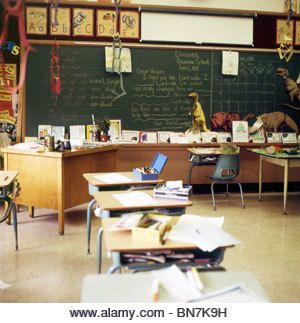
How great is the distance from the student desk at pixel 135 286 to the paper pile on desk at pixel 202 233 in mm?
370

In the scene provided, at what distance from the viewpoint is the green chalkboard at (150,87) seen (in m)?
6.29

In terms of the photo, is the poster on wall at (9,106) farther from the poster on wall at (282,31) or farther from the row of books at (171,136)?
the poster on wall at (282,31)

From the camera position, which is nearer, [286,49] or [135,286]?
[135,286]

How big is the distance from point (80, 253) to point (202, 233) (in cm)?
213

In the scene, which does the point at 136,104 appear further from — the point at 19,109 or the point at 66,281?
the point at 66,281

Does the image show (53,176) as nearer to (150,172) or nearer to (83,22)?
(150,172)

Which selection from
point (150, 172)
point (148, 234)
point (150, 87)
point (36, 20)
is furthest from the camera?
point (150, 87)

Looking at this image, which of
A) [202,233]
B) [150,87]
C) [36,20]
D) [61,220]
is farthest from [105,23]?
[202,233]

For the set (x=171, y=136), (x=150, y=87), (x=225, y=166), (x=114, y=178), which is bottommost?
(x=225, y=166)

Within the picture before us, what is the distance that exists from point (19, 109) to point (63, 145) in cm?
169

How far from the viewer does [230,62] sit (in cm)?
668

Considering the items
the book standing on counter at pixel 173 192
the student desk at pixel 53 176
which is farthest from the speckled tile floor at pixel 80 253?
the book standing on counter at pixel 173 192

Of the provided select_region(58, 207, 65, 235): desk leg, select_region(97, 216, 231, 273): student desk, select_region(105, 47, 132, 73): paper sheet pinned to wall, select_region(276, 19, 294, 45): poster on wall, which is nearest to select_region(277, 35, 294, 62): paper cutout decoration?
select_region(276, 19, 294, 45): poster on wall

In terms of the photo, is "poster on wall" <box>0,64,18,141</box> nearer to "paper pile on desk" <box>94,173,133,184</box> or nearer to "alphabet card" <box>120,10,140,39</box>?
"alphabet card" <box>120,10,140,39</box>
